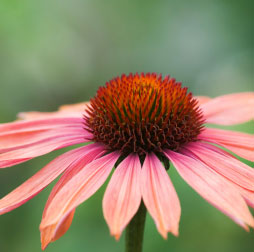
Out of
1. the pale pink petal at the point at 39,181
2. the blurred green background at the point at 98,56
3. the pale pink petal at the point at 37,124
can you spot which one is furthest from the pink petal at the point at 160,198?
the blurred green background at the point at 98,56

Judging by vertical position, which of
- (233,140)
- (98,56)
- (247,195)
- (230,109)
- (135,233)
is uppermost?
(98,56)

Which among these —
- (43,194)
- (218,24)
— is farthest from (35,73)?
(218,24)

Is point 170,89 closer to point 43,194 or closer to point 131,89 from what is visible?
point 131,89

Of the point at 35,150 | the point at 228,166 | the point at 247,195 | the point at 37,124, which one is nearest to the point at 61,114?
the point at 37,124

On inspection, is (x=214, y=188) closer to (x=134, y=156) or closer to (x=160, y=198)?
(x=160, y=198)

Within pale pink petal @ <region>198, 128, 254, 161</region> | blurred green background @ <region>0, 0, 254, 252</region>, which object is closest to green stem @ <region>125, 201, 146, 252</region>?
pale pink petal @ <region>198, 128, 254, 161</region>

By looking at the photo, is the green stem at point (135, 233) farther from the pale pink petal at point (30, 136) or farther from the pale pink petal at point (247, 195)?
the pale pink petal at point (30, 136)

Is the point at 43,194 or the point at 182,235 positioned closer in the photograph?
the point at 182,235
